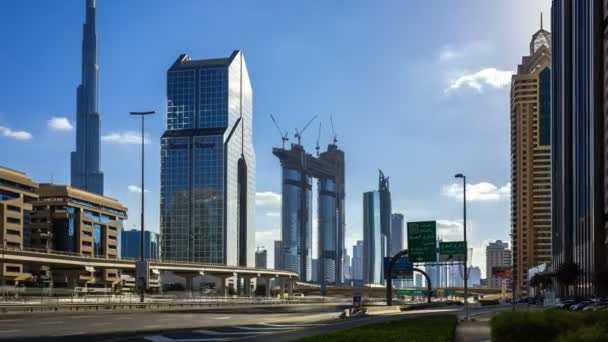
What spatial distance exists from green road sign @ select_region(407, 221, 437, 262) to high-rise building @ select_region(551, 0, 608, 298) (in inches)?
1538

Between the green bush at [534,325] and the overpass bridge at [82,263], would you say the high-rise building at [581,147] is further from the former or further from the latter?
the green bush at [534,325]

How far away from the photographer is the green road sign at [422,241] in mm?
84000

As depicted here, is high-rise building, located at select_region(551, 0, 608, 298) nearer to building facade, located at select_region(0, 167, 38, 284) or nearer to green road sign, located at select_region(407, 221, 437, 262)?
green road sign, located at select_region(407, 221, 437, 262)

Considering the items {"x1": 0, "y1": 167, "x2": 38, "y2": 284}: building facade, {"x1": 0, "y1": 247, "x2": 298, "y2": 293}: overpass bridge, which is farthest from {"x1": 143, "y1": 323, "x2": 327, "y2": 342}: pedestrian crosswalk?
{"x1": 0, "y1": 167, "x2": 38, "y2": 284}: building facade

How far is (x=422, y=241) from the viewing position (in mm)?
85000

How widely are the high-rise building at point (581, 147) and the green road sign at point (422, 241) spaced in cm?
3907

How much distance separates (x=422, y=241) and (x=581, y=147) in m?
71.9

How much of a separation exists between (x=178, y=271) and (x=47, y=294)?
75781mm

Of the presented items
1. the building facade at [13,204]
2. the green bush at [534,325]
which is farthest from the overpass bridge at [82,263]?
the green bush at [534,325]

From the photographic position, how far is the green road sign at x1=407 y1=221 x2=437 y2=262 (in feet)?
276

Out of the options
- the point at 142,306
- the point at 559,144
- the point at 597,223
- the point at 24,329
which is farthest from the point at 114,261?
the point at 24,329

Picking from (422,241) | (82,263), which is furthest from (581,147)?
(82,263)

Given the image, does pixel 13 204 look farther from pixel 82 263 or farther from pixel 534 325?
pixel 534 325

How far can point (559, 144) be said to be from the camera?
178125 millimetres
